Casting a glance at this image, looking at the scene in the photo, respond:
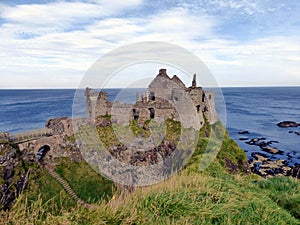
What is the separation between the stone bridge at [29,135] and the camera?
2814 cm

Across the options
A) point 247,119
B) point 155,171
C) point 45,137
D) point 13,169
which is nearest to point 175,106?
point 155,171

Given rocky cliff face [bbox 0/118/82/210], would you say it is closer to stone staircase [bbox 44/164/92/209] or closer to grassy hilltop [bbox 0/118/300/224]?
stone staircase [bbox 44/164/92/209]

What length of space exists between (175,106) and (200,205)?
26216 mm

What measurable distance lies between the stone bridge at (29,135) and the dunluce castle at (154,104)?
17.5 feet

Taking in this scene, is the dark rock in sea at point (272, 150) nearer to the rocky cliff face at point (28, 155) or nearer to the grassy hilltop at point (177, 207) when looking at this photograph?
the rocky cliff face at point (28, 155)

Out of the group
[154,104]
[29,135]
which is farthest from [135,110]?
[29,135]

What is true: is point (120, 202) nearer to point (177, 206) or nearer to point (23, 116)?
point (177, 206)

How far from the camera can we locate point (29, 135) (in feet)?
97.2

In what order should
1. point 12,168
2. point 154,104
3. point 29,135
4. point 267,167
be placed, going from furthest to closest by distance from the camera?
point 267,167 → point 154,104 → point 29,135 → point 12,168

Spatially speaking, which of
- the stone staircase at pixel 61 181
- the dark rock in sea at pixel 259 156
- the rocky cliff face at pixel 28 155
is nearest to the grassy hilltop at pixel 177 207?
the rocky cliff face at pixel 28 155

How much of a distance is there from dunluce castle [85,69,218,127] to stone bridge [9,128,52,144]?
5344 mm

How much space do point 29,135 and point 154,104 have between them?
48.0ft

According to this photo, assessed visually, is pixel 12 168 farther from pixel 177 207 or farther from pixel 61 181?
pixel 177 207

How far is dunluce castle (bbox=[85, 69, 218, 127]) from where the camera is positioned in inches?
1286
